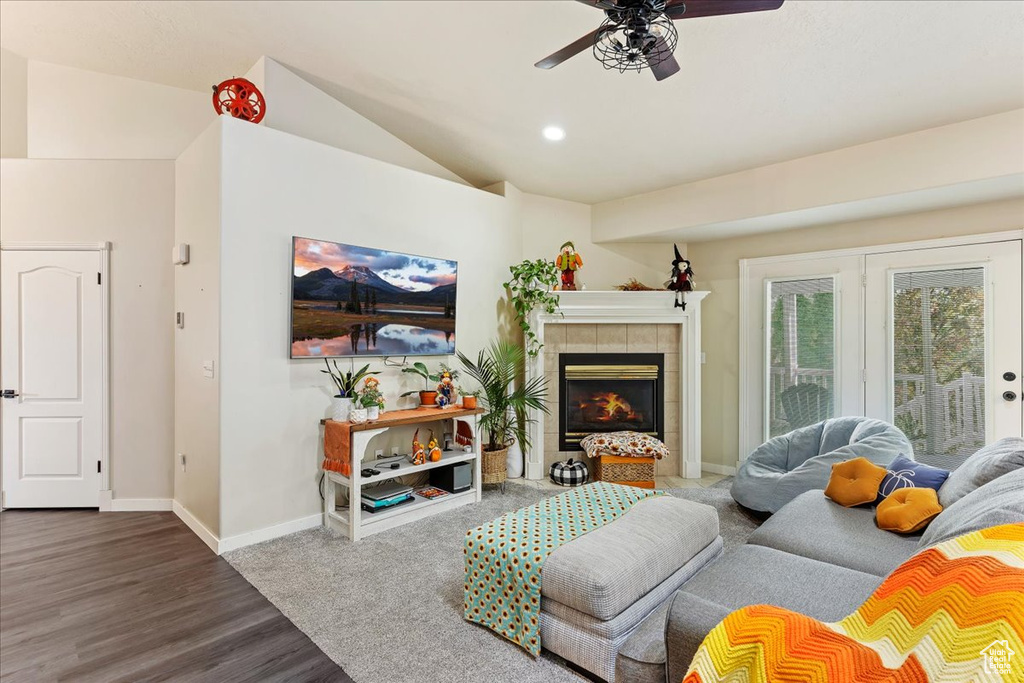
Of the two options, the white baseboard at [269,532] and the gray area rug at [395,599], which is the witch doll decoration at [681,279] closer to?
the gray area rug at [395,599]

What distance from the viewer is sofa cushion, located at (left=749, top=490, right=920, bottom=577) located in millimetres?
2029

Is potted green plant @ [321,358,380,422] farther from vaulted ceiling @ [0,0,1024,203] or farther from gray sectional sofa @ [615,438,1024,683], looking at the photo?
gray sectional sofa @ [615,438,1024,683]

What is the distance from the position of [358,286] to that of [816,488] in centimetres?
342

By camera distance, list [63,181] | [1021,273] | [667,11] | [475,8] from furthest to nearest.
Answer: [63,181] < [1021,273] < [475,8] < [667,11]

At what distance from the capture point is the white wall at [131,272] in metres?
3.77

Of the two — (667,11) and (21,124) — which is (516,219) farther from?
(21,124)

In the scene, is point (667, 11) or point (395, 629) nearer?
point (667, 11)

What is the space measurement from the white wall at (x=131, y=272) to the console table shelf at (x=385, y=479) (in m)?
1.46

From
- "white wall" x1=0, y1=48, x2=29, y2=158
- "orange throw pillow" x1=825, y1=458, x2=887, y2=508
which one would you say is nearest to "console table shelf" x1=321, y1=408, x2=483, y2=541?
"orange throw pillow" x1=825, y1=458, x2=887, y2=508

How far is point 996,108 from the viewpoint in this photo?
3.01m

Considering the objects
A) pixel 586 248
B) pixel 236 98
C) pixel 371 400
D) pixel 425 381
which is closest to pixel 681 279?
pixel 586 248

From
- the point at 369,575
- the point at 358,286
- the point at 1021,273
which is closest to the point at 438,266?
the point at 358,286

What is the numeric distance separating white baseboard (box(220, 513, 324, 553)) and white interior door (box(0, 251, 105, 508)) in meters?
1.58

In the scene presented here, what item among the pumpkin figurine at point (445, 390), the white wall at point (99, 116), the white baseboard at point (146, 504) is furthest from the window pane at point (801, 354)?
the white wall at point (99, 116)
